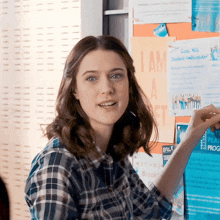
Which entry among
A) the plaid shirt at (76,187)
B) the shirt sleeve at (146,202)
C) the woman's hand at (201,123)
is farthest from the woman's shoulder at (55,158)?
the woman's hand at (201,123)

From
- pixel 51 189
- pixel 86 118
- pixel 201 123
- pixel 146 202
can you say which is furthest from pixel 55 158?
pixel 201 123

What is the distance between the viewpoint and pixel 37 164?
76 cm

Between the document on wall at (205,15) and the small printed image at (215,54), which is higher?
the document on wall at (205,15)

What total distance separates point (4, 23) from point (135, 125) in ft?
3.65

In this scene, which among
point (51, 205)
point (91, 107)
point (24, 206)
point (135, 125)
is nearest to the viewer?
point (51, 205)

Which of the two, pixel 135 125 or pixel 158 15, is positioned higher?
pixel 158 15

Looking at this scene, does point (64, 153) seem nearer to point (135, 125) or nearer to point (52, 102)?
point (135, 125)

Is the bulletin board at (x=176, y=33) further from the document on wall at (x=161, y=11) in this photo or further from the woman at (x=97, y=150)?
the woman at (x=97, y=150)

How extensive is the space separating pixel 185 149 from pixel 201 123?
4.4 inches

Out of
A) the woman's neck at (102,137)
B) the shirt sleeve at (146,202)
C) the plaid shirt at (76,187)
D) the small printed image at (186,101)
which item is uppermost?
the small printed image at (186,101)

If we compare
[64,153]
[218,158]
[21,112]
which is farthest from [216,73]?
[21,112]

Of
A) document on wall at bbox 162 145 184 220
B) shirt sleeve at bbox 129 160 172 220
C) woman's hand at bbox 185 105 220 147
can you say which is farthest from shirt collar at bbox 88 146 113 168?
document on wall at bbox 162 145 184 220

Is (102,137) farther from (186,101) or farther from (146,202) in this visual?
(186,101)

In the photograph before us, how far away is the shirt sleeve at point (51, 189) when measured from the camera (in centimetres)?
71
